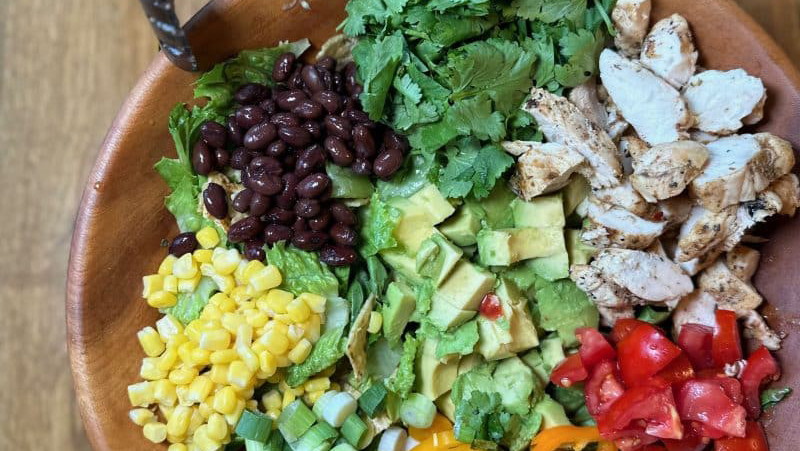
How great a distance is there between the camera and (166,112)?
2.34 m

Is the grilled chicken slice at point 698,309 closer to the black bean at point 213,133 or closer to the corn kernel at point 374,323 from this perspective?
the corn kernel at point 374,323

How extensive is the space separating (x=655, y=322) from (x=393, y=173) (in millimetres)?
1095

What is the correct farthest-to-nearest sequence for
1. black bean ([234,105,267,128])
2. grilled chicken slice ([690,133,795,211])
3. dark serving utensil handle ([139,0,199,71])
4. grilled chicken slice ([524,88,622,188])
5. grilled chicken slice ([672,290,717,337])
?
1. grilled chicken slice ([672,290,717,337])
2. black bean ([234,105,267,128])
3. grilled chicken slice ([524,88,622,188])
4. grilled chicken slice ([690,133,795,211])
5. dark serving utensil handle ([139,0,199,71])

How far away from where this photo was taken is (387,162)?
2277 millimetres

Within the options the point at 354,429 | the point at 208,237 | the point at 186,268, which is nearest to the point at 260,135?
the point at 208,237

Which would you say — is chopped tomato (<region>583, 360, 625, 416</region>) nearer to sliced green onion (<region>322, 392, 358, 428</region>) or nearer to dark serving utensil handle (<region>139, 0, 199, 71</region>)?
sliced green onion (<region>322, 392, 358, 428</region>)

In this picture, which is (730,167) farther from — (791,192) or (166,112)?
(166,112)

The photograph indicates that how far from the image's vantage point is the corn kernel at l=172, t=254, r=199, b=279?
2.37 metres

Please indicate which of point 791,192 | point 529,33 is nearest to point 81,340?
point 529,33

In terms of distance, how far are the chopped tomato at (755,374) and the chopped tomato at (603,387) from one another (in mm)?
436

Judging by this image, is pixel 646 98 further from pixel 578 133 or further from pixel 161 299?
pixel 161 299

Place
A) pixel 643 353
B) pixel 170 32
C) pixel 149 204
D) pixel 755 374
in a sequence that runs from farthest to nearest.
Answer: pixel 149 204 → pixel 755 374 → pixel 643 353 → pixel 170 32

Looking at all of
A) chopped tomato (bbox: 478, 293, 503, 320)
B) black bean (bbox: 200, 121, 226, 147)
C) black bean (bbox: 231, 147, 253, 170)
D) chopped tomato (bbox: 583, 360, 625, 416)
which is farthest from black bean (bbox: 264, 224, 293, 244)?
chopped tomato (bbox: 583, 360, 625, 416)

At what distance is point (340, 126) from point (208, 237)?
619 mm
